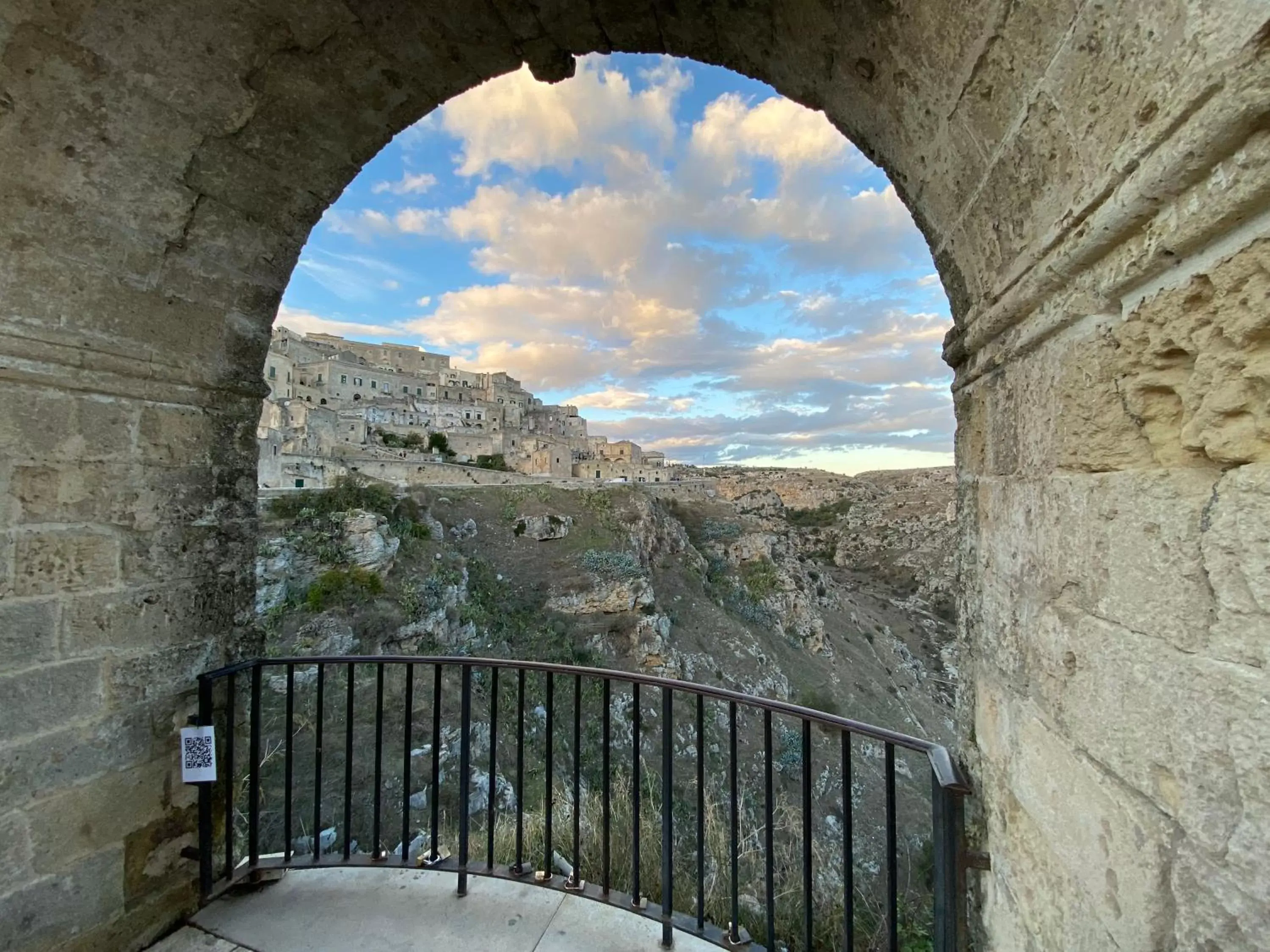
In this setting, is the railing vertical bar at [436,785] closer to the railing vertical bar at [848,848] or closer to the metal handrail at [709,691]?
the metal handrail at [709,691]

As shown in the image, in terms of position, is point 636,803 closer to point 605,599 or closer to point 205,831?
point 205,831

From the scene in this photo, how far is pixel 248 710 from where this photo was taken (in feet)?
9.48

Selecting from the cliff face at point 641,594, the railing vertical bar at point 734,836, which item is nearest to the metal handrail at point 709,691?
the railing vertical bar at point 734,836

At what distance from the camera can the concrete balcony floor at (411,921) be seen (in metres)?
2.28

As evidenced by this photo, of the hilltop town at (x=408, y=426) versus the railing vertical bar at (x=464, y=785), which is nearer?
the railing vertical bar at (x=464, y=785)

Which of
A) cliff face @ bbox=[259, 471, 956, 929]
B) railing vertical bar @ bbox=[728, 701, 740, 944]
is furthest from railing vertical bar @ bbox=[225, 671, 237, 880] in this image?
cliff face @ bbox=[259, 471, 956, 929]

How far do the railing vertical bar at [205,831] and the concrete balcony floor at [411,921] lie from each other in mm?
123

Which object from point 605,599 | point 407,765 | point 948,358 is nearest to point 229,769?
point 407,765

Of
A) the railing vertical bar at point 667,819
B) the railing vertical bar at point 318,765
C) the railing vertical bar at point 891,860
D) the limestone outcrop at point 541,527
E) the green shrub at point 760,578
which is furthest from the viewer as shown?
the green shrub at point 760,578

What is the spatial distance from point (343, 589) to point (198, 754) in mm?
15090

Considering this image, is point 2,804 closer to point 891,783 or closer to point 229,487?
point 229,487

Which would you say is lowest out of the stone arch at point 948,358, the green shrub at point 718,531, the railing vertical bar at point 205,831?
the green shrub at point 718,531

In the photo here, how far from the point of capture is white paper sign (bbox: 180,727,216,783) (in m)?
2.37

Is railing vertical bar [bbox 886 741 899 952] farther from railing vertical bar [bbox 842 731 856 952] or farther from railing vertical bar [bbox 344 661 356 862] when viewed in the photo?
railing vertical bar [bbox 344 661 356 862]
